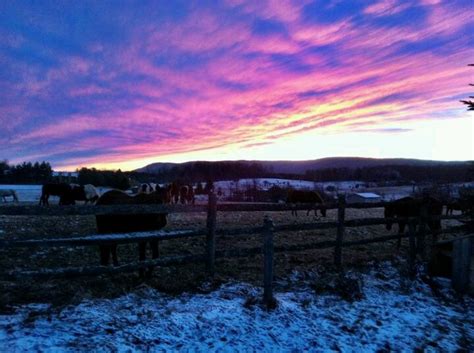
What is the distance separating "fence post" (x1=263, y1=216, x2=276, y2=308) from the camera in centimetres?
605

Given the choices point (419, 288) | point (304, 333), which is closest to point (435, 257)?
point (419, 288)

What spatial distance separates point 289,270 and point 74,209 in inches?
187

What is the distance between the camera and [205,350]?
456cm

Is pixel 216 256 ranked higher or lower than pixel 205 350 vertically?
higher

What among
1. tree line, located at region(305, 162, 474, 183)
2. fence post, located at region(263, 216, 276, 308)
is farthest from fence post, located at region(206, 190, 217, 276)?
tree line, located at region(305, 162, 474, 183)

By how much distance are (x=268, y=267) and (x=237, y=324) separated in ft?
3.97

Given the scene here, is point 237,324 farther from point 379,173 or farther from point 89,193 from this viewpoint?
point 379,173

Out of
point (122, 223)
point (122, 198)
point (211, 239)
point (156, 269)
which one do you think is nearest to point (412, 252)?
point (211, 239)

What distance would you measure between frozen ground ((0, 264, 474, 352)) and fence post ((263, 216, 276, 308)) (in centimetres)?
22

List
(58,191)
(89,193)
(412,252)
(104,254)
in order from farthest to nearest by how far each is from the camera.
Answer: (89,193), (58,191), (412,252), (104,254)

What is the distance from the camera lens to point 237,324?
17.2 feet

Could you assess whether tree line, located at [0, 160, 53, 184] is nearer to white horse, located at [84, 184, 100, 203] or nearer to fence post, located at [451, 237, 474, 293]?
white horse, located at [84, 184, 100, 203]

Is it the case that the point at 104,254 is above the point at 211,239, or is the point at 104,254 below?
below

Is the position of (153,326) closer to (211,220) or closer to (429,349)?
(211,220)
